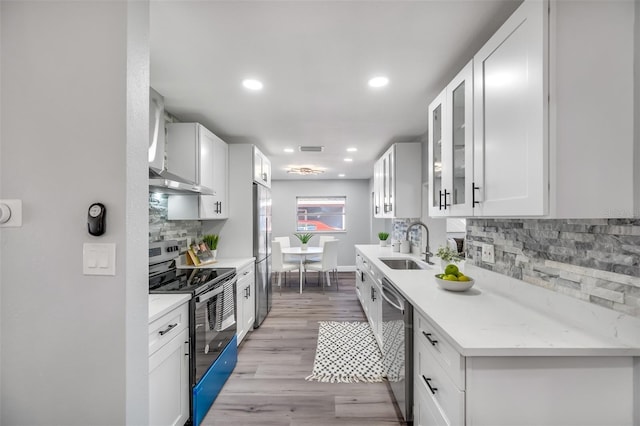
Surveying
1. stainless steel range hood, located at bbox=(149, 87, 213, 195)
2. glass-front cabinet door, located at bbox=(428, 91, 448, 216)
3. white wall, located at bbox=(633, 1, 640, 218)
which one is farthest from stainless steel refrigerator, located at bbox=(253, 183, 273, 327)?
white wall, located at bbox=(633, 1, 640, 218)

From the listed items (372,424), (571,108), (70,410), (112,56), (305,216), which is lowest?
(372,424)

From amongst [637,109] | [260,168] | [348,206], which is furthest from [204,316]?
[348,206]

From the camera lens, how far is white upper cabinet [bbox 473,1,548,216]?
102cm

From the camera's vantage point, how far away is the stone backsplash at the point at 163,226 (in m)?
2.42

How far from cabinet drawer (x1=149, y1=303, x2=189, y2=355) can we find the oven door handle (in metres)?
0.10

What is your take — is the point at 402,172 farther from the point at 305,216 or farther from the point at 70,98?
the point at 305,216

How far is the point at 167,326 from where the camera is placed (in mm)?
1552

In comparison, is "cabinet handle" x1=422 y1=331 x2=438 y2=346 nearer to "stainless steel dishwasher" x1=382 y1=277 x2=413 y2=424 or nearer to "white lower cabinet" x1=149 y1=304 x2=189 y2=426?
"stainless steel dishwasher" x1=382 y1=277 x2=413 y2=424

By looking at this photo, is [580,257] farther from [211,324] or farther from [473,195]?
[211,324]

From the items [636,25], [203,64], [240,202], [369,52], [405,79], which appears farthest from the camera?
[240,202]

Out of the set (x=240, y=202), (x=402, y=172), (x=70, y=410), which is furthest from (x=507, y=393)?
(x=240, y=202)

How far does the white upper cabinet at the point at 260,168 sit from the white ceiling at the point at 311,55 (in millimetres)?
569

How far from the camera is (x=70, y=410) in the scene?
1.02 m

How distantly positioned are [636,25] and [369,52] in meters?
1.12
